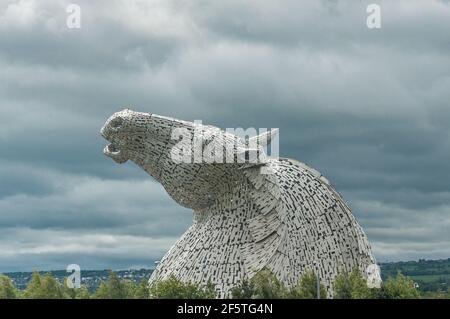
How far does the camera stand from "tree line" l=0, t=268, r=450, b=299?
4850 centimetres

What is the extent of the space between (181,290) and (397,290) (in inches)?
453

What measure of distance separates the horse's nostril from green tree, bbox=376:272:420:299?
624 inches

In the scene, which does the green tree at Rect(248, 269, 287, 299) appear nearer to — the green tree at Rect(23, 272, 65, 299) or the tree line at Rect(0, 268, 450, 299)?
the tree line at Rect(0, 268, 450, 299)

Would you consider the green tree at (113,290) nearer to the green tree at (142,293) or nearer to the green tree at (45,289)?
the green tree at (142,293)

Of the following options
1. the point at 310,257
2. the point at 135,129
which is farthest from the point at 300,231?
the point at 135,129

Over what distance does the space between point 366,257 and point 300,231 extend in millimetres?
3940

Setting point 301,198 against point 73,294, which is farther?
point 73,294

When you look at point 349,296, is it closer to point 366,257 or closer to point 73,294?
point 366,257

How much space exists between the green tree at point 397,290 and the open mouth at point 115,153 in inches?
589

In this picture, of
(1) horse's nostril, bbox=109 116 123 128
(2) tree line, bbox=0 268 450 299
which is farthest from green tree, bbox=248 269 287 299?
(1) horse's nostril, bbox=109 116 123 128

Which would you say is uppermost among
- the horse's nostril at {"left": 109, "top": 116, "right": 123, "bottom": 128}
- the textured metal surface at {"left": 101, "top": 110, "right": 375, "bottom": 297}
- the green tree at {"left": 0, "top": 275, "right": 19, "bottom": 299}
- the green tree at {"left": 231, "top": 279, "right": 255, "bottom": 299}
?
the horse's nostril at {"left": 109, "top": 116, "right": 123, "bottom": 128}

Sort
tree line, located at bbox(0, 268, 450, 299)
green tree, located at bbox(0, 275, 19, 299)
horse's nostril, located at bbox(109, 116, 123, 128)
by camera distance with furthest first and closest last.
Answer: green tree, located at bbox(0, 275, 19, 299)
horse's nostril, located at bbox(109, 116, 123, 128)
tree line, located at bbox(0, 268, 450, 299)

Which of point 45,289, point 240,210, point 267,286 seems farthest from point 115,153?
point 267,286

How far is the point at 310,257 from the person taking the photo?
5097 cm
